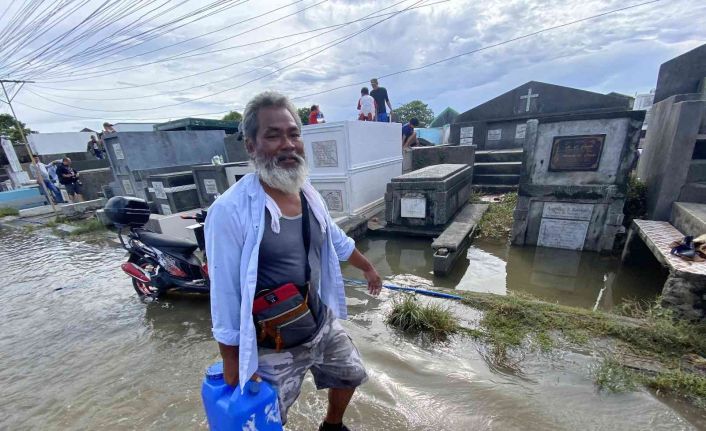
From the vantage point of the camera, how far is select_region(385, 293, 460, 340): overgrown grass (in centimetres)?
274

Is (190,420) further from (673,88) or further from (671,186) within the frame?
(673,88)

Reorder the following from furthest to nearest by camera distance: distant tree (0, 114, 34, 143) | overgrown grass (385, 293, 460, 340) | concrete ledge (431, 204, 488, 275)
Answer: distant tree (0, 114, 34, 143) < concrete ledge (431, 204, 488, 275) < overgrown grass (385, 293, 460, 340)

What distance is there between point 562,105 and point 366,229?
35.9 feet

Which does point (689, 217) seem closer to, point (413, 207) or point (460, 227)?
point (460, 227)

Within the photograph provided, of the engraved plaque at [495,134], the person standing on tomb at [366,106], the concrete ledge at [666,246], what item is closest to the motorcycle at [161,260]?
the concrete ledge at [666,246]

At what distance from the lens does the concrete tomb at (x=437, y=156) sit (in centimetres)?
862

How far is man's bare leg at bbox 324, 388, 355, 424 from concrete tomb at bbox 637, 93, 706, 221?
5.45 m

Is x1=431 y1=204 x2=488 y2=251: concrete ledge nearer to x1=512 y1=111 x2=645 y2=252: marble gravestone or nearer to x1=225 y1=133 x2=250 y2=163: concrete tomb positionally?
x1=512 y1=111 x2=645 y2=252: marble gravestone

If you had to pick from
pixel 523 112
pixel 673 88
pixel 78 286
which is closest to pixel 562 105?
pixel 523 112

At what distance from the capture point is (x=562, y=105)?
11727mm

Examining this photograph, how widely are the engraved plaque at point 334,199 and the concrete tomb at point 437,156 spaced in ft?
12.5

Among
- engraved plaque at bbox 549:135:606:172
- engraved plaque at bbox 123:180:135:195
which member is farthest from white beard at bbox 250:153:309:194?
engraved plaque at bbox 123:180:135:195

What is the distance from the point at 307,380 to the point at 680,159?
5.74 m

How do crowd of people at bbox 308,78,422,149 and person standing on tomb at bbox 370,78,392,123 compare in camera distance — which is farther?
person standing on tomb at bbox 370,78,392,123
